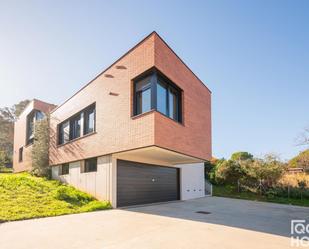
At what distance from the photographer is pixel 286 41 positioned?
1061 cm

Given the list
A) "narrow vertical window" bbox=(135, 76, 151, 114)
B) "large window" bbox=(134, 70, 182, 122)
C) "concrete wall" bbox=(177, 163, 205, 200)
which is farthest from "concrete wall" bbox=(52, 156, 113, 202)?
"concrete wall" bbox=(177, 163, 205, 200)

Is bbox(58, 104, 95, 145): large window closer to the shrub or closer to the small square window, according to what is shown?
the small square window

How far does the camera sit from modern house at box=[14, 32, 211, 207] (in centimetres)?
991

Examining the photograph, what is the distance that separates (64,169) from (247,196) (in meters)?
14.4

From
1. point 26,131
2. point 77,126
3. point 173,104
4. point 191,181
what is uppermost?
point 173,104

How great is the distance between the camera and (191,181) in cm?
1800

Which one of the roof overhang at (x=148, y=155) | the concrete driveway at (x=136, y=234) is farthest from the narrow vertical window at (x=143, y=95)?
the concrete driveway at (x=136, y=234)

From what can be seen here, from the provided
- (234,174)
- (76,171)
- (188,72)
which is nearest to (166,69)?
(188,72)

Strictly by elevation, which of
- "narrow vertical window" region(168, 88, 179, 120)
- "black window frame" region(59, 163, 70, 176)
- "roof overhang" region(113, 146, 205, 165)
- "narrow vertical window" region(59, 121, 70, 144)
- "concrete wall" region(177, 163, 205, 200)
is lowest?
"concrete wall" region(177, 163, 205, 200)

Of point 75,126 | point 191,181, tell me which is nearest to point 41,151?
point 75,126

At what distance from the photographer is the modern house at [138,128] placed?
9906 mm

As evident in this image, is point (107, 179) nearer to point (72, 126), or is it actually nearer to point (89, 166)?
point (89, 166)

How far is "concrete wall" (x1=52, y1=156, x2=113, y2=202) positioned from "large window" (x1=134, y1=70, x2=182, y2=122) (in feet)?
10.7

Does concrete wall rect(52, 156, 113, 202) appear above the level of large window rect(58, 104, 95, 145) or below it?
below
